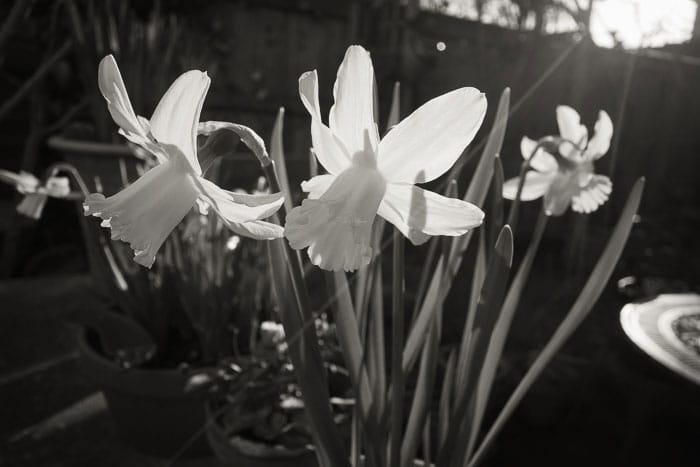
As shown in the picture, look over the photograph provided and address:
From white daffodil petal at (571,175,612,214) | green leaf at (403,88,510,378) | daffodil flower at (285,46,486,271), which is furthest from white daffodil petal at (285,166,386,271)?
white daffodil petal at (571,175,612,214)

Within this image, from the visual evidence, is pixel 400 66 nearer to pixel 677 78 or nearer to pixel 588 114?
pixel 588 114

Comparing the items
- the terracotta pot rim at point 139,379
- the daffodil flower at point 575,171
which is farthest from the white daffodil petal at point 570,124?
the terracotta pot rim at point 139,379

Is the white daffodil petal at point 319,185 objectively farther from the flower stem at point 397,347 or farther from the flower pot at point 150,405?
the flower pot at point 150,405

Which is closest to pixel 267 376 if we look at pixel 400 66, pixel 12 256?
pixel 12 256

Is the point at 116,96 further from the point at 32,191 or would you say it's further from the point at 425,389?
the point at 32,191

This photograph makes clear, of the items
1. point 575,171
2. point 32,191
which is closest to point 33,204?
point 32,191

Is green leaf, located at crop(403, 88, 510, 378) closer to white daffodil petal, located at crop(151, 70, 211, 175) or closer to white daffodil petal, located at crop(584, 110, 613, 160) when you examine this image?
white daffodil petal, located at crop(584, 110, 613, 160)
